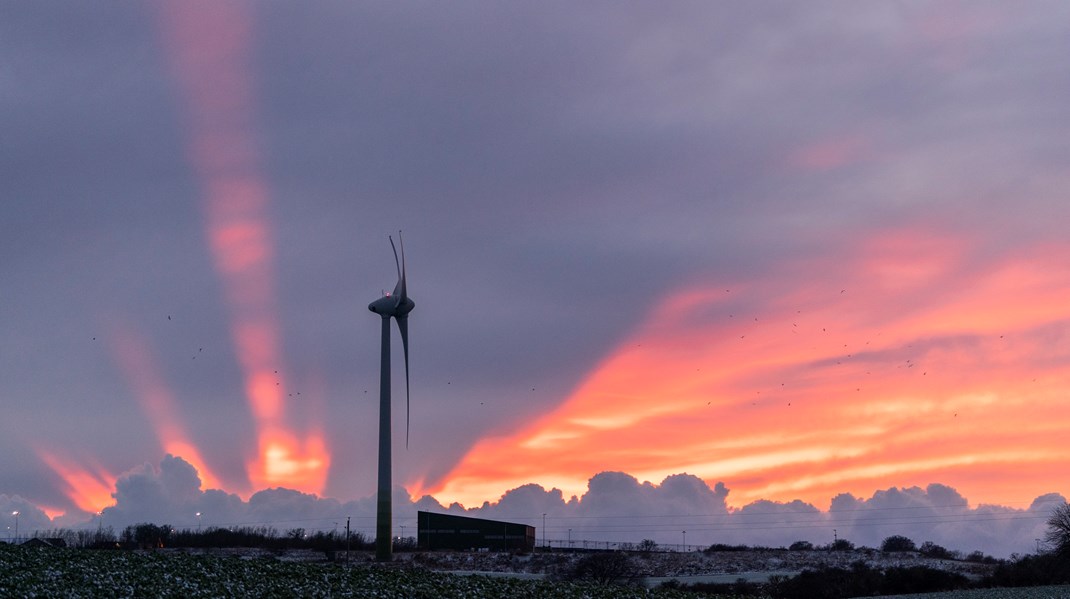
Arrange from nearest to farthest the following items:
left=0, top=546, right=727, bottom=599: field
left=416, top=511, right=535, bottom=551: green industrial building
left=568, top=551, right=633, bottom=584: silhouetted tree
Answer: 1. left=0, top=546, right=727, bottom=599: field
2. left=568, top=551, right=633, bottom=584: silhouetted tree
3. left=416, top=511, right=535, bottom=551: green industrial building

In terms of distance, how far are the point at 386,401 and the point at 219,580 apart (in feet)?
175

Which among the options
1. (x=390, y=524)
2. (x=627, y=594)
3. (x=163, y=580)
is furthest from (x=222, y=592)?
(x=390, y=524)

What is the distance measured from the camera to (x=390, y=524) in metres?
105

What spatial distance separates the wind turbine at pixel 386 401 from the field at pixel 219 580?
39888 millimetres

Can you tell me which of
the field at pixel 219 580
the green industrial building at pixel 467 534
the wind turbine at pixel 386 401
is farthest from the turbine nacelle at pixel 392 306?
the green industrial building at pixel 467 534

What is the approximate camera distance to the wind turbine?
104m

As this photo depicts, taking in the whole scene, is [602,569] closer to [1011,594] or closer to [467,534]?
[1011,594]

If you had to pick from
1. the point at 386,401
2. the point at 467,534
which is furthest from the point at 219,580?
the point at 467,534

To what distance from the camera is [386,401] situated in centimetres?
10719

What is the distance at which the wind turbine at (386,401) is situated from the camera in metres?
104

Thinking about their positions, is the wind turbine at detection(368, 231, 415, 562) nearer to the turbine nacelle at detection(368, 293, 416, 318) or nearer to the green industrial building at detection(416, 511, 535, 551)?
the turbine nacelle at detection(368, 293, 416, 318)

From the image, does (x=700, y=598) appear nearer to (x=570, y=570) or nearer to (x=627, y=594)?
(x=627, y=594)

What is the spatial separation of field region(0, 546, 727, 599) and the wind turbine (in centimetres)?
3989

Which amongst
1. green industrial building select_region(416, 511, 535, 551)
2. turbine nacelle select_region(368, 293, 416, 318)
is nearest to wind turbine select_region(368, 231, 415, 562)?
turbine nacelle select_region(368, 293, 416, 318)
